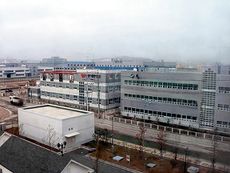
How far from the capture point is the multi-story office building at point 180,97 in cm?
898

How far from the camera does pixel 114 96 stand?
13.8m

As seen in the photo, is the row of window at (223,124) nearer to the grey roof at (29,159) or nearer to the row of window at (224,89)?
the row of window at (224,89)

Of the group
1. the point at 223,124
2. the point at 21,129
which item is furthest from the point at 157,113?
the point at 21,129

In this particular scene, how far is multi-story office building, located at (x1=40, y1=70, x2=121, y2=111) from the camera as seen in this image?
13.3m

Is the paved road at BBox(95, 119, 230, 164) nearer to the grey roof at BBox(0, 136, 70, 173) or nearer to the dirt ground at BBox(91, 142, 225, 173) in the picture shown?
the dirt ground at BBox(91, 142, 225, 173)

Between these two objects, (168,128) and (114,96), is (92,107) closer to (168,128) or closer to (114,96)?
(114,96)

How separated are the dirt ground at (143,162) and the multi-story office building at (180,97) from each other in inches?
127

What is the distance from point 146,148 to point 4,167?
400 cm

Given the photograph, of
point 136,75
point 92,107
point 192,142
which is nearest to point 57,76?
point 92,107

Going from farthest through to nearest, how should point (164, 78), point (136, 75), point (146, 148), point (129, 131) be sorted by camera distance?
point (136, 75) → point (164, 78) → point (129, 131) → point (146, 148)

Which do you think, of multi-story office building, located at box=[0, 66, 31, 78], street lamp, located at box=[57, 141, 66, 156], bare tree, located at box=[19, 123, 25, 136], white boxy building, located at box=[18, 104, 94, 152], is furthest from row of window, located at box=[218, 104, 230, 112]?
multi-story office building, located at box=[0, 66, 31, 78]

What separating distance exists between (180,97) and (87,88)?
542 centimetres

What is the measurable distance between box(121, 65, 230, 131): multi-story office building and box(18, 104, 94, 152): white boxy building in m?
3.27

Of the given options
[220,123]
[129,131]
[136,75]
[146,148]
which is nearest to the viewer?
[146,148]
